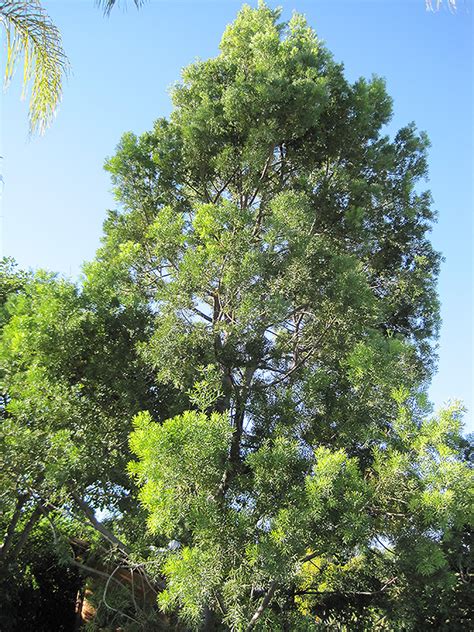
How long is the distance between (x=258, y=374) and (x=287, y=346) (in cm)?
59

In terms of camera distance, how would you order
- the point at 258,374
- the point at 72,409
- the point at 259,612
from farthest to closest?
the point at 258,374, the point at 72,409, the point at 259,612

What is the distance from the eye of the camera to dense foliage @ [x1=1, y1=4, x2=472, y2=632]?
4.97 metres

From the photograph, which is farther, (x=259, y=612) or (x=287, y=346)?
(x=287, y=346)

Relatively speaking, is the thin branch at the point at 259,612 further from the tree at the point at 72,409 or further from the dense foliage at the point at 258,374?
the tree at the point at 72,409

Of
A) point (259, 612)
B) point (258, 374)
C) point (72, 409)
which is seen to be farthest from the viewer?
point (258, 374)

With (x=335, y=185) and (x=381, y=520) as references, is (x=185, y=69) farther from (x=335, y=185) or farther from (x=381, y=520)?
(x=381, y=520)

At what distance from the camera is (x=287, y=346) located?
7.61m

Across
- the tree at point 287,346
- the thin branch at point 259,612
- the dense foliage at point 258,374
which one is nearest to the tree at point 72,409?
the dense foliage at point 258,374

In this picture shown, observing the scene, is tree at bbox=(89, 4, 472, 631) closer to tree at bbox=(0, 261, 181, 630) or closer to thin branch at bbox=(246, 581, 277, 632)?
thin branch at bbox=(246, 581, 277, 632)

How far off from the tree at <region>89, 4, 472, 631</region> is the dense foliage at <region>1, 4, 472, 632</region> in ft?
0.10

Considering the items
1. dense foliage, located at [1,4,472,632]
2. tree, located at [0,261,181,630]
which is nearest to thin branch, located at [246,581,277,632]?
dense foliage, located at [1,4,472,632]

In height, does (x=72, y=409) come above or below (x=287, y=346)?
below

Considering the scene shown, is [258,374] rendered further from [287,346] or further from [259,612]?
[259,612]

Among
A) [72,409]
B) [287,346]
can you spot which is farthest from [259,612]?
[287,346]
